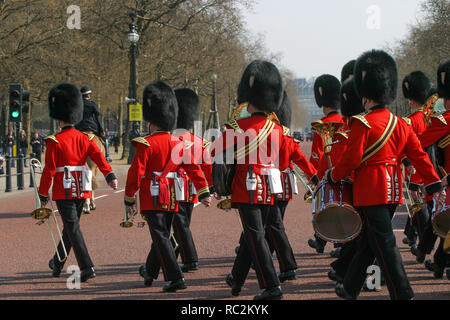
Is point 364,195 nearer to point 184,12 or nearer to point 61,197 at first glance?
point 61,197

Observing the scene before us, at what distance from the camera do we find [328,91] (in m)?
7.67

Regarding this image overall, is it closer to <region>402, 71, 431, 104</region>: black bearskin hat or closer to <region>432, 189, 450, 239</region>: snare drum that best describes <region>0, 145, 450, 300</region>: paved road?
<region>432, 189, 450, 239</region>: snare drum

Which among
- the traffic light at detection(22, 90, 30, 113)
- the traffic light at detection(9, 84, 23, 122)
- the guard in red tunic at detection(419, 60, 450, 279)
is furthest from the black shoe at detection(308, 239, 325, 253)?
the traffic light at detection(22, 90, 30, 113)

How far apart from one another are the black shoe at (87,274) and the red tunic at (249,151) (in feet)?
5.48

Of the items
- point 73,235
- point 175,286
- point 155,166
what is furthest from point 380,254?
point 73,235

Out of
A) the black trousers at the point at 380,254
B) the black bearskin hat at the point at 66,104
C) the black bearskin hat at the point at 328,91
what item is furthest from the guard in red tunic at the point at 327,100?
the black bearskin hat at the point at 66,104

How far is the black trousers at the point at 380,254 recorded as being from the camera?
15.6ft

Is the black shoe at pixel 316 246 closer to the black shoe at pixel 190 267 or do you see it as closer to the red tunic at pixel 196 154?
the black shoe at pixel 190 267

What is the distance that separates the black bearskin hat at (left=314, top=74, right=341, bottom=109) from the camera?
761 cm

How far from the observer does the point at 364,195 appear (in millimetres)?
4895

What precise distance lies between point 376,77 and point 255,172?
1.13 meters

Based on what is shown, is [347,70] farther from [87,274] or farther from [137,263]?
[87,274]

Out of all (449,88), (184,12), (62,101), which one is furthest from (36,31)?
(449,88)

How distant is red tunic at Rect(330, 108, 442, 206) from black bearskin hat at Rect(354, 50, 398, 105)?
190 mm
